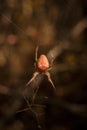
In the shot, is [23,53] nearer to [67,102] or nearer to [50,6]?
[50,6]

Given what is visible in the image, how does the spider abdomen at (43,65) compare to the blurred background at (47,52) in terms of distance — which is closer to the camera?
the spider abdomen at (43,65)

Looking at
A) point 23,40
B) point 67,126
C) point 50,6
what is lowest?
point 67,126

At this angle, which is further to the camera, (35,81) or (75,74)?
(75,74)

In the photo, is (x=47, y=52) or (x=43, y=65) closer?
(x=43, y=65)

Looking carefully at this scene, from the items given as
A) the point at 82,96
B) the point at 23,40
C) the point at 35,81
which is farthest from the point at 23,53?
the point at 35,81

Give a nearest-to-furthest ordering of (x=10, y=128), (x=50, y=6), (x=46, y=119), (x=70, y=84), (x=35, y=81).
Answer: (x=35, y=81) < (x=10, y=128) < (x=46, y=119) < (x=70, y=84) < (x=50, y=6)

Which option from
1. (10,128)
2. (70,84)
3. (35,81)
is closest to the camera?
(35,81)

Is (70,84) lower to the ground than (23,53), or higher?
lower

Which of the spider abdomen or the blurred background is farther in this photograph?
the blurred background
